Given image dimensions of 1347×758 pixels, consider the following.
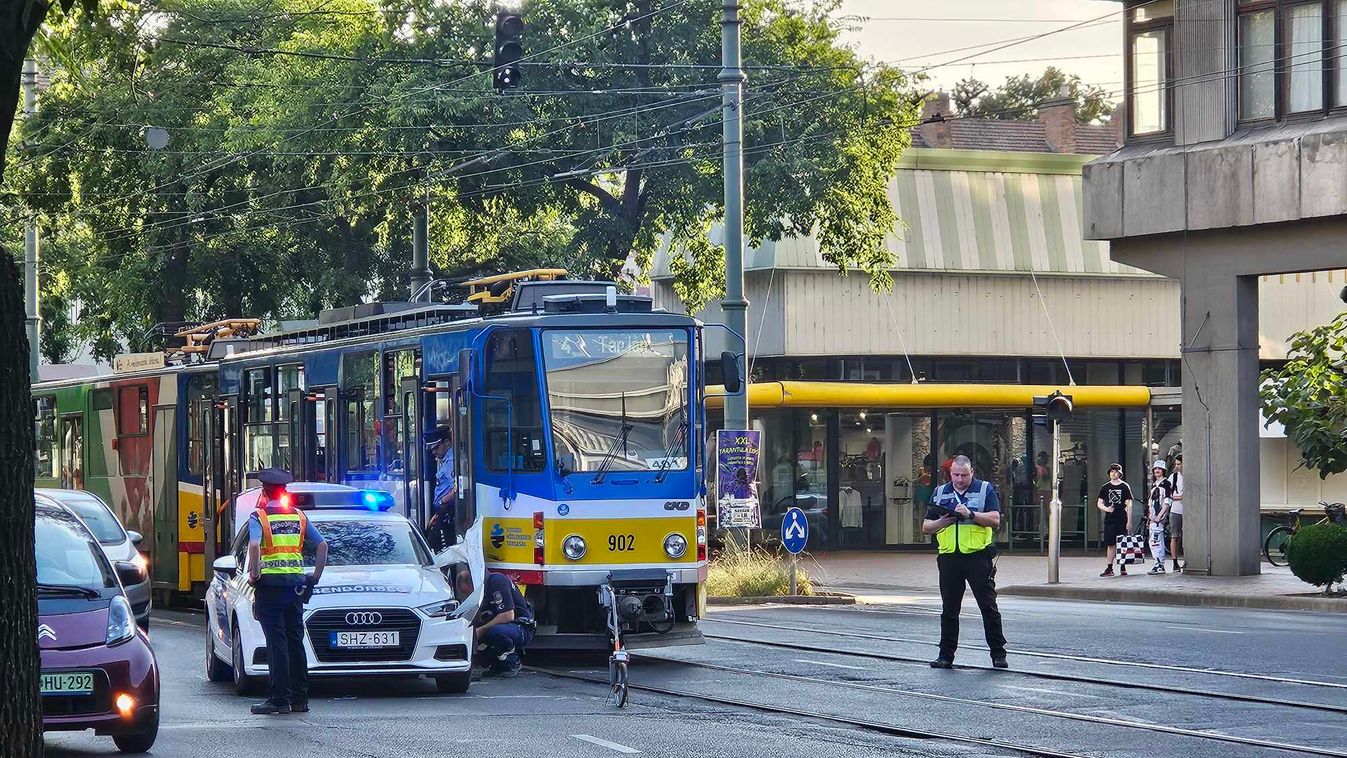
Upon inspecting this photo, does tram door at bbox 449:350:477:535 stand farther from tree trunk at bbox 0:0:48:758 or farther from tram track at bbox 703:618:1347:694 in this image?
tree trunk at bbox 0:0:48:758

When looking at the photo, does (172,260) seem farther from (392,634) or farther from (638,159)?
(392,634)

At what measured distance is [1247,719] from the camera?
14008 millimetres

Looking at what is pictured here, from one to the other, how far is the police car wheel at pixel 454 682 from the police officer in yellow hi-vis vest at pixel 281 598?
60.9 inches

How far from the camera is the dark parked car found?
19781 millimetres

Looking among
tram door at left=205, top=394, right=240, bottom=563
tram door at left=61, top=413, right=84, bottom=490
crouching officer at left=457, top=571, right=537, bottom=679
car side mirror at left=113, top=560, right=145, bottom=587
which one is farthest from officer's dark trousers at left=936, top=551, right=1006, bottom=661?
tram door at left=61, top=413, right=84, bottom=490

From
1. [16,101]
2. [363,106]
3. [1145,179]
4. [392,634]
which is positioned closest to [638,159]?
[363,106]

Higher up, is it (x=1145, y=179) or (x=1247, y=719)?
(x=1145, y=179)

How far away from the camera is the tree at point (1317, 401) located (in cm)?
2927

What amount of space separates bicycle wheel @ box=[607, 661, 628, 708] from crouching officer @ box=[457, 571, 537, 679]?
8.39 ft

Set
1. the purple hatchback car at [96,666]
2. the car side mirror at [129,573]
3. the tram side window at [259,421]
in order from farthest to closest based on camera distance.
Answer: the tram side window at [259,421] < the car side mirror at [129,573] < the purple hatchback car at [96,666]

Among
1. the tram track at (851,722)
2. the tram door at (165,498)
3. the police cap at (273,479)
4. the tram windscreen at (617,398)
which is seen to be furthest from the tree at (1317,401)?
the police cap at (273,479)

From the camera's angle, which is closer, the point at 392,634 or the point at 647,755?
the point at 647,755

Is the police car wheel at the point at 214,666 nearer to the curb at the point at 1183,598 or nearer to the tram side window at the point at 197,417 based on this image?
the tram side window at the point at 197,417

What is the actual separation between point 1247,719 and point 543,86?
75.4 feet
